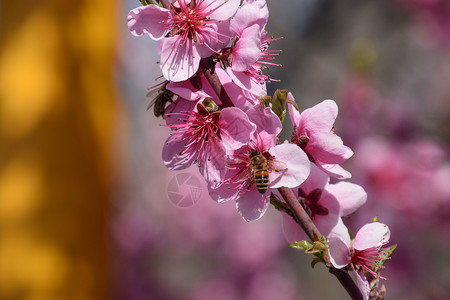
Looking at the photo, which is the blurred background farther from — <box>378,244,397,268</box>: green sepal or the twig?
<box>378,244,397,268</box>: green sepal

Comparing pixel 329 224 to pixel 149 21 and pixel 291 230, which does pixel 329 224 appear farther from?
pixel 149 21

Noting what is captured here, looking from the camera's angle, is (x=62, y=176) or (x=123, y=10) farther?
(x=123, y=10)

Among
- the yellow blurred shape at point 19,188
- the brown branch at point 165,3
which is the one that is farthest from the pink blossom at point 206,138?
the yellow blurred shape at point 19,188

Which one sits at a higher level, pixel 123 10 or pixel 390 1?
pixel 123 10

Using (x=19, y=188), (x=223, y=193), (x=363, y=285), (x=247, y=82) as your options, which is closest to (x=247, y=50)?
(x=247, y=82)

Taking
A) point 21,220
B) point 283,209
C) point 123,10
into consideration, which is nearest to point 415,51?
point 123,10

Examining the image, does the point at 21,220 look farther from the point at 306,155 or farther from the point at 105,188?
the point at 306,155

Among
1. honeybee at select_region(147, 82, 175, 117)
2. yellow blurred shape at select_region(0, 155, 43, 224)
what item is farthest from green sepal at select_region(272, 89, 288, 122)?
yellow blurred shape at select_region(0, 155, 43, 224)
